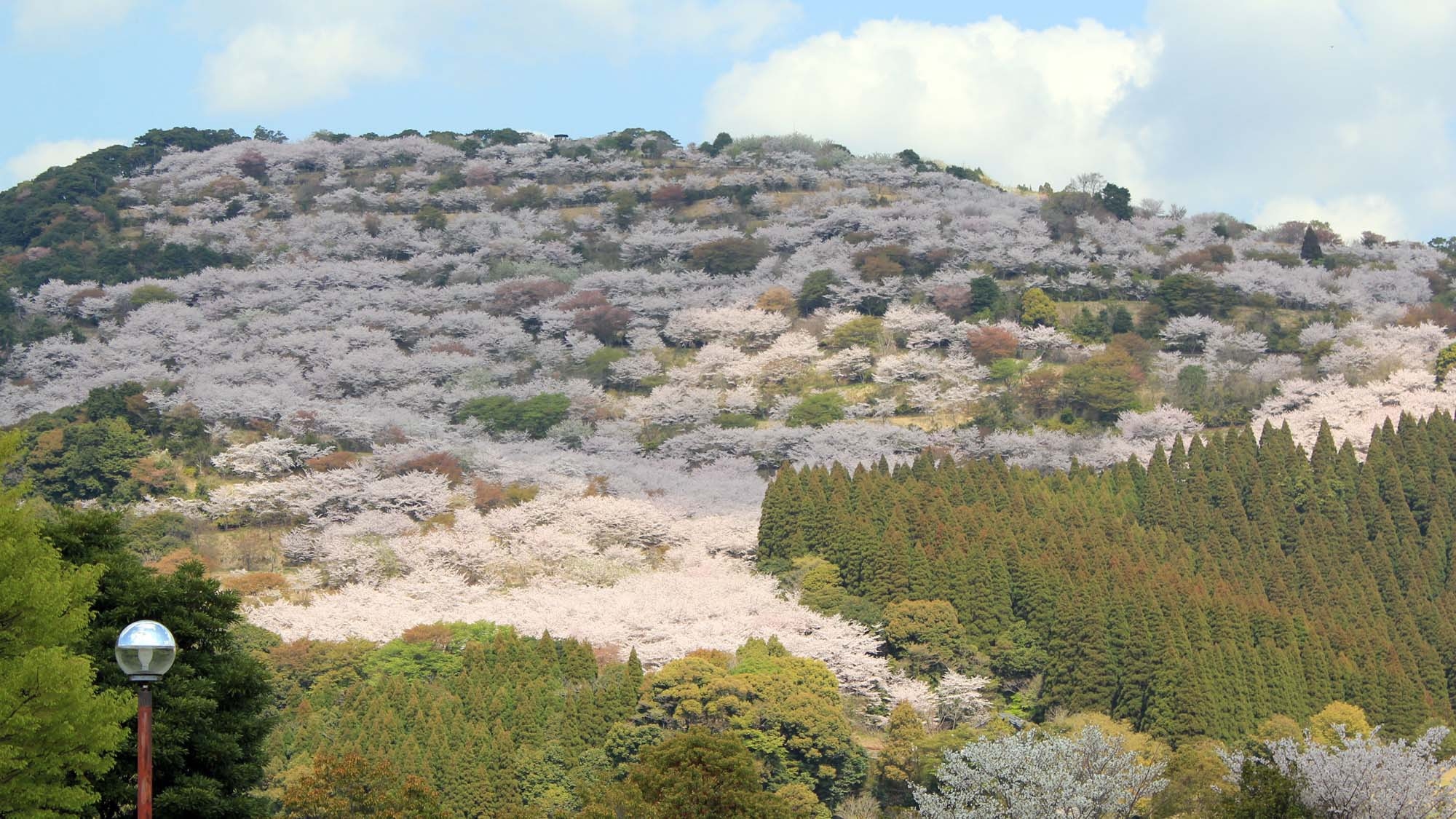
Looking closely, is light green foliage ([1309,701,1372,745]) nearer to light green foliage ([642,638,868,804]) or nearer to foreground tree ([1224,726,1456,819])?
light green foliage ([642,638,868,804])

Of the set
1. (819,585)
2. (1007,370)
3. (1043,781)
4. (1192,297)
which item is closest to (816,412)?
(1007,370)

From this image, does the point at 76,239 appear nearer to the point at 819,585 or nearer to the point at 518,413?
the point at 518,413

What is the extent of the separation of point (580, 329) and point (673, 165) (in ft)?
92.5

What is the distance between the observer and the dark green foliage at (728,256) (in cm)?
9006

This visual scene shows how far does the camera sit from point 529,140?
115m

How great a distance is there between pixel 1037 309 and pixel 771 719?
136 feet

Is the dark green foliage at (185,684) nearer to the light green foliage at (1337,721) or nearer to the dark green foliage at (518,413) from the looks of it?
the light green foliage at (1337,721)

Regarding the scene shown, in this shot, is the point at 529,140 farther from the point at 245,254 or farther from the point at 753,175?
the point at 245,254

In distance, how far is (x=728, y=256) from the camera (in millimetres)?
90625

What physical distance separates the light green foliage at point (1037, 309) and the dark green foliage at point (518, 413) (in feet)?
64.6

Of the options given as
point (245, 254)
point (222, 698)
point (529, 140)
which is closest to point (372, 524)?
point (222, 698)

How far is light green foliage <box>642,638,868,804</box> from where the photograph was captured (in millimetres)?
39531

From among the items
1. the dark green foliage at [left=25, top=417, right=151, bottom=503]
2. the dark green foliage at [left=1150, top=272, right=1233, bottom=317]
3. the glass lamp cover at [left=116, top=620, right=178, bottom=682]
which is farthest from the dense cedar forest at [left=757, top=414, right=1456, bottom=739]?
the glass lamp cover at [left=116, top=620, right=178, bottom=682]

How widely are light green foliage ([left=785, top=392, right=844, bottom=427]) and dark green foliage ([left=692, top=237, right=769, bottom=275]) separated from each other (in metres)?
20.4
